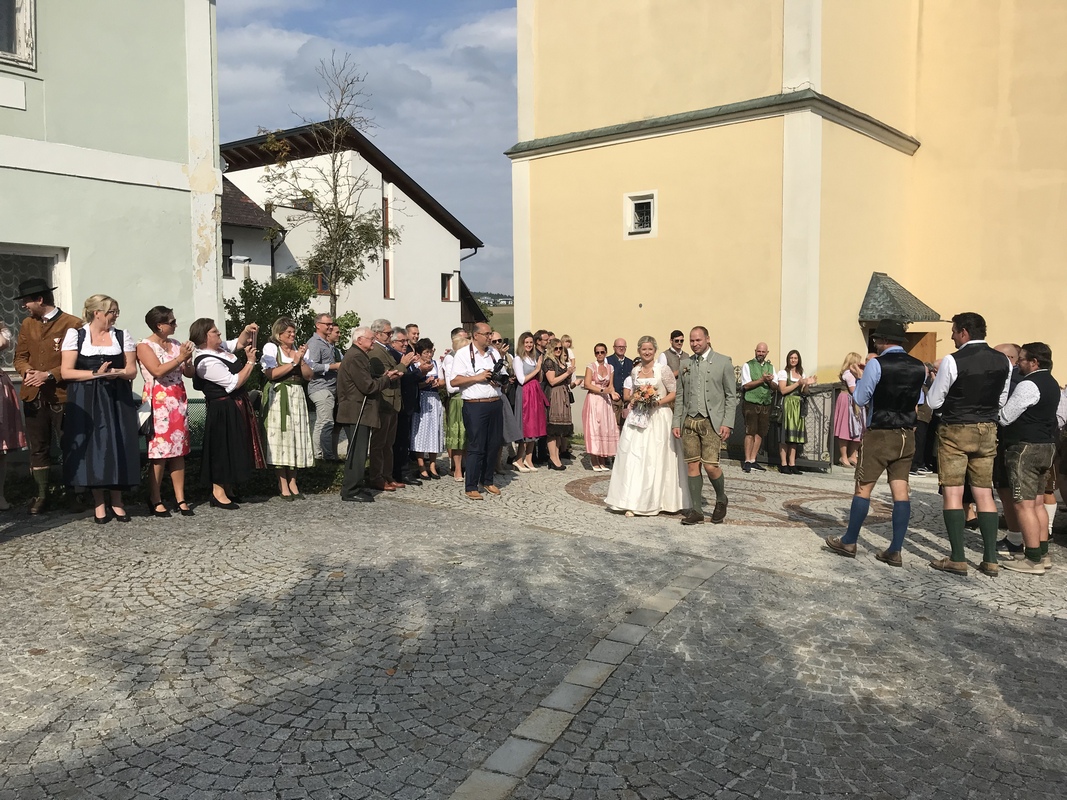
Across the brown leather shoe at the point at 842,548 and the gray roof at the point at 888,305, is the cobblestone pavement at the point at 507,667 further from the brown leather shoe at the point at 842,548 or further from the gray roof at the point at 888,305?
the gray roof at the point at 888,305

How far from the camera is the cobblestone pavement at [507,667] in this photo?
148 inches

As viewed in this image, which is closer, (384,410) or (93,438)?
(93,438)

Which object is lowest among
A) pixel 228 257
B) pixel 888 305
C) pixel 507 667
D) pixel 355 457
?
pixel 507 667

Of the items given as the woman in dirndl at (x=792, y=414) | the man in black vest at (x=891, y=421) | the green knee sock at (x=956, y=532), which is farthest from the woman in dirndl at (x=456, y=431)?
the green knee sock at (x=956, y=532)

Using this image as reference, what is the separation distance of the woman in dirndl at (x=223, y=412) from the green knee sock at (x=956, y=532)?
6.56 m

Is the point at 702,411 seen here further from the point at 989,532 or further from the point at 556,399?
the point at 556,399

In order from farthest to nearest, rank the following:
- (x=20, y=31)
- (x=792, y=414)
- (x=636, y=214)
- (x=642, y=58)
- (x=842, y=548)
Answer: (x=636, y=214) → (x=642, y=58) → (x=792, y=414) → (x=20, y=31) → (x=842, y=548)

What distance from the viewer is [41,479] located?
8273mm

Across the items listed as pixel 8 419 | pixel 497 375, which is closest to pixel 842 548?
pixel 497 375

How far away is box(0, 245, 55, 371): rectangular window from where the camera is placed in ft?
30.3

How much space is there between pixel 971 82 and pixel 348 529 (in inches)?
579

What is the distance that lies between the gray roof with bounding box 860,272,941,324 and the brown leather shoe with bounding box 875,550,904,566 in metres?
9.52

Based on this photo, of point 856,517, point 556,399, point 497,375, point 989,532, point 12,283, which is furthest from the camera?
point 556,399

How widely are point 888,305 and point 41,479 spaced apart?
13.8 metres
